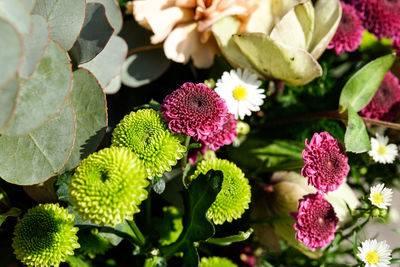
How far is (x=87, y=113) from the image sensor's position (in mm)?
465

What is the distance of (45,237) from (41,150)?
0.09 meters

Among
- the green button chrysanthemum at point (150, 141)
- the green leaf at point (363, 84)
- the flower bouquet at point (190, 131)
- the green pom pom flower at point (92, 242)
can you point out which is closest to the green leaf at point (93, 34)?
the flower bouquet at point (190, 131)

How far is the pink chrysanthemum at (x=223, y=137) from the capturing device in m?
0.49

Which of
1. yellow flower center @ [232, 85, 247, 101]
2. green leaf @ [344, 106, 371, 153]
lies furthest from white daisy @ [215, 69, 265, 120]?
green leaf @ [344, 106, 371, 153]

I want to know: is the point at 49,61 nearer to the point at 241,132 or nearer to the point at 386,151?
the point at 241,132

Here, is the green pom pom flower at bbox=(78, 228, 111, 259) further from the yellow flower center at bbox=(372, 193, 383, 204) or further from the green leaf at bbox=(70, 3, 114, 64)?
the yellow flower center at bbox=(372, 193, 383, 204)

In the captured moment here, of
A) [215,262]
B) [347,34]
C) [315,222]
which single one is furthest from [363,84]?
[215,262]

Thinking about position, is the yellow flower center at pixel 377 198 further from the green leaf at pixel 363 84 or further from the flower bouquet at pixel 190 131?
the green leaf at pixel 363 84

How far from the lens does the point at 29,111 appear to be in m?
0.38

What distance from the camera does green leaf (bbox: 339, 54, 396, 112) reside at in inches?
21.6

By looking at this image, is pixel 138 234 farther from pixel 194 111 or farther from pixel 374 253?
pixel 374 253

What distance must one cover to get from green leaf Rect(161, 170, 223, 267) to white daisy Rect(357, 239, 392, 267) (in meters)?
0.19

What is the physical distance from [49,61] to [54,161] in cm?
10

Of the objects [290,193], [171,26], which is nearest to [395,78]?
[290,193]
